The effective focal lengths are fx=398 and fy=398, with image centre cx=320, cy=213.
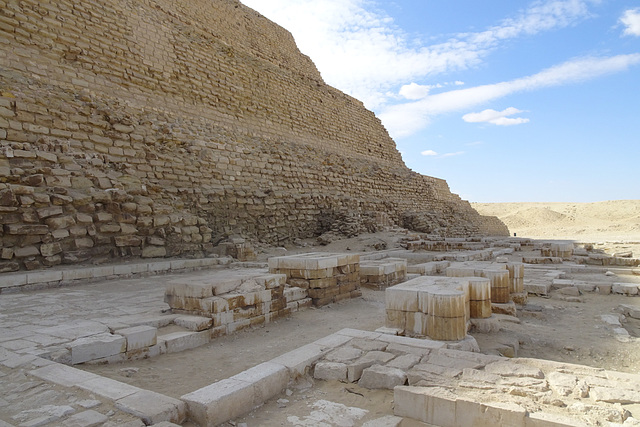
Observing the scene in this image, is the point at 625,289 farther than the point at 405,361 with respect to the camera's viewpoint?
Yes

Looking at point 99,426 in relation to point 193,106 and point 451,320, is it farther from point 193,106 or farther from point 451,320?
point 193,106

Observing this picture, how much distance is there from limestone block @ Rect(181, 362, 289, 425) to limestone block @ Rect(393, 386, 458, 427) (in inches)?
38.3

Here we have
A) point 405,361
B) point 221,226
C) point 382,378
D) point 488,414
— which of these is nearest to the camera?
point 488,414

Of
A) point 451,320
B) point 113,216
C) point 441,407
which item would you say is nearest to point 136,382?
point 441,407

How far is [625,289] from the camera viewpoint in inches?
294

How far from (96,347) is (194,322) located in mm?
1126

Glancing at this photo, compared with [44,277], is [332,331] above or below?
below

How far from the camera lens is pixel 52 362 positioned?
3.25m

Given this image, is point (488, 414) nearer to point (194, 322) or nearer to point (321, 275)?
point (194, 322)

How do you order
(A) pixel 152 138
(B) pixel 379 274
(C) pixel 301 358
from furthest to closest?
(A) pixel 152 138 < (B) pixel 379 274 < (C) pixel 301 358

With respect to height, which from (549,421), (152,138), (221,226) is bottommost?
(549,421)

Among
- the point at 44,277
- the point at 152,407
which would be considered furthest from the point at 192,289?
the point at 44,277

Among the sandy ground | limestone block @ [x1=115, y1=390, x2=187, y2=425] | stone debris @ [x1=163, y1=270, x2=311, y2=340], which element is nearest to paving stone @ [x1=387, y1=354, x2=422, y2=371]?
the sandy ground

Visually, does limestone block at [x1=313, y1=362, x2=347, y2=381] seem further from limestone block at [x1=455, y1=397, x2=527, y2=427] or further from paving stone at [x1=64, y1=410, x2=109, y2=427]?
paving stone at [x1=64, y1=410, x2=109, y2=427]
